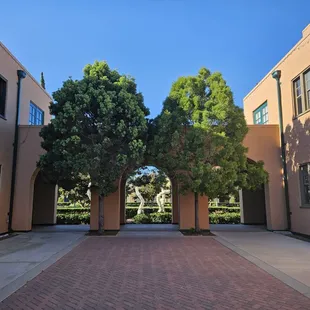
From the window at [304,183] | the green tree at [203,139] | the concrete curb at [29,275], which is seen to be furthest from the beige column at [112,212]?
the window at [304,183]

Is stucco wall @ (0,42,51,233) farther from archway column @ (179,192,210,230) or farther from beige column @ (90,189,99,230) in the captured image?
archway column @ (179,192,210,230)

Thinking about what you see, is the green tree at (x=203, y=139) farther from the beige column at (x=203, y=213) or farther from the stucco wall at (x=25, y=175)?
the stucco wall at (x=25, y=175)

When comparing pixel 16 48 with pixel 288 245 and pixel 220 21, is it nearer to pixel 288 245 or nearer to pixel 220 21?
pixel 220 21

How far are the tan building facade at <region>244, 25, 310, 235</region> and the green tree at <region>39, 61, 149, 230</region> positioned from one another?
5700 millimetres

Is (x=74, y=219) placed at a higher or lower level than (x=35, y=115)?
lower

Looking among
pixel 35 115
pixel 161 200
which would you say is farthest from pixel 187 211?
pixel 35 115

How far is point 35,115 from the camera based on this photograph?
1577 cm

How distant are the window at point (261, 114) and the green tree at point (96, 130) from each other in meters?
6.65

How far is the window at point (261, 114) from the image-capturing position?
14698 mm

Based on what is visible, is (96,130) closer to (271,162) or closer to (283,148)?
(271,162)

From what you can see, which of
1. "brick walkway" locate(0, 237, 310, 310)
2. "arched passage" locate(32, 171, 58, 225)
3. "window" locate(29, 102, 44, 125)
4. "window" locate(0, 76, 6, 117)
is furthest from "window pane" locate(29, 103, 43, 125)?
"brick walkway" locate(0, 237, 310, 310)

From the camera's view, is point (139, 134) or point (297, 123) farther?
point (297, 123)

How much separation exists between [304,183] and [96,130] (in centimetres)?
787

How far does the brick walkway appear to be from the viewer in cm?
435
